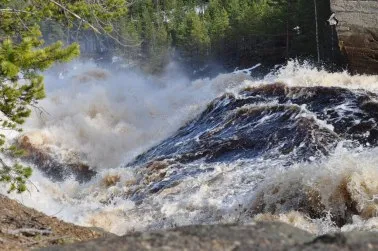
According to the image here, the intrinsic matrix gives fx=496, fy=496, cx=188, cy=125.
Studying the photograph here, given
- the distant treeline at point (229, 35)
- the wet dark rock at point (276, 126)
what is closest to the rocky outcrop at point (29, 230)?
the wet dark rock at point (276, 126)

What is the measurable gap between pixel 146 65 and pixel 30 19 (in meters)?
52.7

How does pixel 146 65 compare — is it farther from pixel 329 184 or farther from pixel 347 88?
pixel 329 184

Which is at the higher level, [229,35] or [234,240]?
[234,240]

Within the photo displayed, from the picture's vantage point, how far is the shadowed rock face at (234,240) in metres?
2.35

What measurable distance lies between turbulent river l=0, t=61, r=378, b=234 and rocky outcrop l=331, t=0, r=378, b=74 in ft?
2.59

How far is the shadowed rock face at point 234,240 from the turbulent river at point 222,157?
333 centimetres

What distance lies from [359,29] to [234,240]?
12949 mm

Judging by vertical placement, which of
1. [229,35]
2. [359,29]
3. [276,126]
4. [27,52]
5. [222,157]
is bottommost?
[229,35]

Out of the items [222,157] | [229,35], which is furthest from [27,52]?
[229,35]

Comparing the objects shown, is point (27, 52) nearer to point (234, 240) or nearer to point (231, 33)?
point (234, 240)

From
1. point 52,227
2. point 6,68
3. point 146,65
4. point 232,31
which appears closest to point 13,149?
point 52,227

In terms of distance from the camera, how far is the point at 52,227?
5227 mm

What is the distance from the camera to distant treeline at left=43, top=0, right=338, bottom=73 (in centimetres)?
3459

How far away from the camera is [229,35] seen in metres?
48.0
